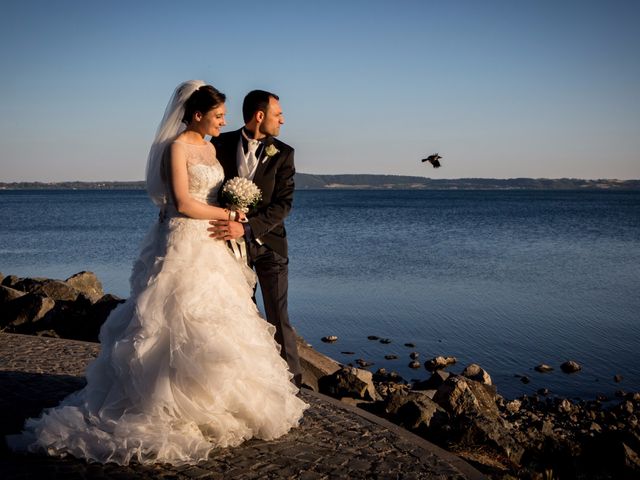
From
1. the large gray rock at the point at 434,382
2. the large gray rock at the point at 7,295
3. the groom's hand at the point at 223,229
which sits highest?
the groom's hand at the point at 223,229

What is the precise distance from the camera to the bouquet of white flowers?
5.92 m

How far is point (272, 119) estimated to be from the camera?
6457 millimetres

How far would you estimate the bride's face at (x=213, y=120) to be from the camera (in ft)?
19.5

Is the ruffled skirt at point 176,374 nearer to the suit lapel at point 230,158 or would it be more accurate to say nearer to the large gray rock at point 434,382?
the suit lapel at point 230,158

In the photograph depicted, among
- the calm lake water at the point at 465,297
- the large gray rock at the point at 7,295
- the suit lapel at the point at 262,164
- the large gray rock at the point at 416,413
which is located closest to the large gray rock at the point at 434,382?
the calm lake water at the point at 465,297

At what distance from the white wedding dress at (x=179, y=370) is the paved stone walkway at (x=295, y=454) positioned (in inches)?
5.8

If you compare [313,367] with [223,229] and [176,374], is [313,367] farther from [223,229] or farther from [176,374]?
[176,374]

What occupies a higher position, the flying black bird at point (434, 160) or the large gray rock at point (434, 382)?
the flying black bird at point (434, 160)

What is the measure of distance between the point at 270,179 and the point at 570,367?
8.93m

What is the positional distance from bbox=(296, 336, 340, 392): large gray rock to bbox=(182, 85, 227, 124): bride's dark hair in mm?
4016

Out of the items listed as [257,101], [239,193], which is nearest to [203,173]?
[239,193]

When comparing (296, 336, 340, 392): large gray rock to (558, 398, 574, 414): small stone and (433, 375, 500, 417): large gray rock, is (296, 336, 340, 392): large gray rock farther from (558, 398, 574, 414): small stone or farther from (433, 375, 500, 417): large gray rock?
(558, 398, 574, 414): small stone

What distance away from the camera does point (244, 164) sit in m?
6.56

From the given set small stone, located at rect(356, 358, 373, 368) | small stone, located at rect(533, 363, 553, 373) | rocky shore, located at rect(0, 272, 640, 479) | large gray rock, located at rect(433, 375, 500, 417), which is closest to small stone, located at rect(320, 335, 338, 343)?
small stone, located at rect(356, 358, 373, 368)
